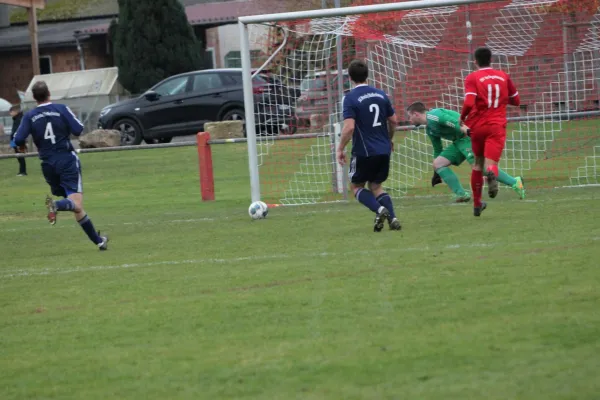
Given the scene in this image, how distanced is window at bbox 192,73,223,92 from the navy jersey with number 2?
1670 centimetres

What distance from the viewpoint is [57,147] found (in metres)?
11.8

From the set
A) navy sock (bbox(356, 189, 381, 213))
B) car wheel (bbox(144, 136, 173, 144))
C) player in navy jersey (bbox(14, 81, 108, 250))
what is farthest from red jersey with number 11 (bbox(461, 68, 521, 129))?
car wheel (bbox(144, 136, 173, 144))

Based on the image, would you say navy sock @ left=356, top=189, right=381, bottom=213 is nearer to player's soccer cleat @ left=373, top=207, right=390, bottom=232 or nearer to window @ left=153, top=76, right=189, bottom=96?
player's soccer cleat @ left=373, top=207, right=390, bottom=232

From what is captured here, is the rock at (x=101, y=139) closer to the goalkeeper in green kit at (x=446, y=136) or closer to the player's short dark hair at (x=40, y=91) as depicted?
the goalkeeper in green kit at (x=446, y=136)

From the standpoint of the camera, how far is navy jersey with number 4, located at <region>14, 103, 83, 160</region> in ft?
38.4

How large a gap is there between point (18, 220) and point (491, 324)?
1165cm

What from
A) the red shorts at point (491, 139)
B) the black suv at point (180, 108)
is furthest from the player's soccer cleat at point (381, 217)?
the black suv at point (180, 108)

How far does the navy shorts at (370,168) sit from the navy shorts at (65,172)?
9.87 ft

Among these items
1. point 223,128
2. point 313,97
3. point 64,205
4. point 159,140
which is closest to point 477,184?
point 64,205

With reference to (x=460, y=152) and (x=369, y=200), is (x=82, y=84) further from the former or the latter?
(x=369, y=200)

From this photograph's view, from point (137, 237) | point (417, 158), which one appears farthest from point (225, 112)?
point (137, 237)

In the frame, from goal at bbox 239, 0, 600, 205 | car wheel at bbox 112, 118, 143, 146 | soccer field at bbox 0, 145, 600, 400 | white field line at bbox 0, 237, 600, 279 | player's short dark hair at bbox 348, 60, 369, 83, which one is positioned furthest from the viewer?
car wheel at bbox 112, 118, 143, 146

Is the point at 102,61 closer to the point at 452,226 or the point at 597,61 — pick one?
the point at 597,61

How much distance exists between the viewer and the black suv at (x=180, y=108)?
28.3m
